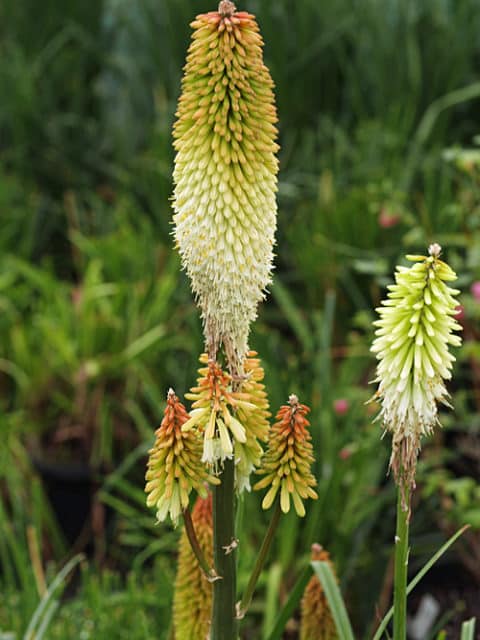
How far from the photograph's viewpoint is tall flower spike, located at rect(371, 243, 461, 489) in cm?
116

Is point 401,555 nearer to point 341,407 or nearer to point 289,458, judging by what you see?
point 289,458

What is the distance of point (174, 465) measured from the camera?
1.28 metres

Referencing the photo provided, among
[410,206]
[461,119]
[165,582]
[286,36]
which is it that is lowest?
[165,582]

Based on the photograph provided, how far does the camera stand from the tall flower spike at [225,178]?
3.94 ft

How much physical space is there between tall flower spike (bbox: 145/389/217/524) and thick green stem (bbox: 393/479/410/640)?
26cm

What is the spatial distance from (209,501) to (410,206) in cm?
280

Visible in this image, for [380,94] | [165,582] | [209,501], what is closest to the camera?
[209,501]

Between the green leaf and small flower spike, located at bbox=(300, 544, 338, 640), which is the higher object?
the green leaf

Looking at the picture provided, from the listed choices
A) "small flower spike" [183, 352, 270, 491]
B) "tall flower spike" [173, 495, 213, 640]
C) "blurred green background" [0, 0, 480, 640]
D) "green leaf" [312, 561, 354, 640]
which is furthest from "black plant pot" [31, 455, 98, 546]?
"small flower spike" [183, 352, 270, 491]

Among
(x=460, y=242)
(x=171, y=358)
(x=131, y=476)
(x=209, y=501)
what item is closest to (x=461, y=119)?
(x=460, y=242)

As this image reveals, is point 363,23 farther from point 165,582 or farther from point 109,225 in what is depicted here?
point 165,582

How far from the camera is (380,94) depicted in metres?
4.57

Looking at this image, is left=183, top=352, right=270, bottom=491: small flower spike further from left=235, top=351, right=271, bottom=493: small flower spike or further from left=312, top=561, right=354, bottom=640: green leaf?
left=312, top=561, right=354, bottom=640: green leaf

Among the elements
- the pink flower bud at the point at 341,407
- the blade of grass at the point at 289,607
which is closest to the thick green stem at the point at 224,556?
the blade of grass at the point at 289,607
